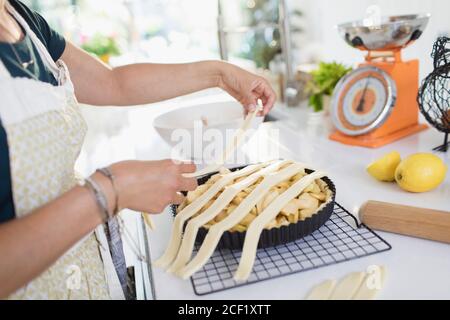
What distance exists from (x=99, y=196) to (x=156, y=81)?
0.63m

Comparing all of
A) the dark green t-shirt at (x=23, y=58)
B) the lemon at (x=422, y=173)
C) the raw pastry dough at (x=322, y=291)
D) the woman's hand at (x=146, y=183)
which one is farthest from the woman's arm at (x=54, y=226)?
the lemon at (x=422, y=173)

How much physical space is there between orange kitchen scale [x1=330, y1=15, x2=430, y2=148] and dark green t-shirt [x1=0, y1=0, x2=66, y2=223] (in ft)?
2.83

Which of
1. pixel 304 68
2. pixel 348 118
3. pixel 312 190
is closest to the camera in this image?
pixel 312 190

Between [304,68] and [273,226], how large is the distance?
54.0 inches

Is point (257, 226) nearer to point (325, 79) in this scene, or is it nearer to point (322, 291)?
point (322, 291)

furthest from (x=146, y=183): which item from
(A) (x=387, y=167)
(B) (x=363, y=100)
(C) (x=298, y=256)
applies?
(B) (x=363, y=100)

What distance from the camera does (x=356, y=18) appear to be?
2.04 meters

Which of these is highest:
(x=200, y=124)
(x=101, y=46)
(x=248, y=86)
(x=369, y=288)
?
(x=101, y=46)

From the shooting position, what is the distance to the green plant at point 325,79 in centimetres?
162

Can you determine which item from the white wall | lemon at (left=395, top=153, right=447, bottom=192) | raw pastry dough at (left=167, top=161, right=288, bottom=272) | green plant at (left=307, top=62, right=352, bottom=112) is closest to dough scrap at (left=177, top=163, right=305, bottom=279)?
raw pastry dough at (left=167, top=161, right=288, bottom=272)

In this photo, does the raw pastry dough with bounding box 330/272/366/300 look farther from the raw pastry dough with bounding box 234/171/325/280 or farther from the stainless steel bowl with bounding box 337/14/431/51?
the stainless steel bowl with bounding box 337/14/431/51

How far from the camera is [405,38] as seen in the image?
1282 mm

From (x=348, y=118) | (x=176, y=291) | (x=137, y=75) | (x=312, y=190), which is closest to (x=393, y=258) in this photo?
(x=312, y=190)
